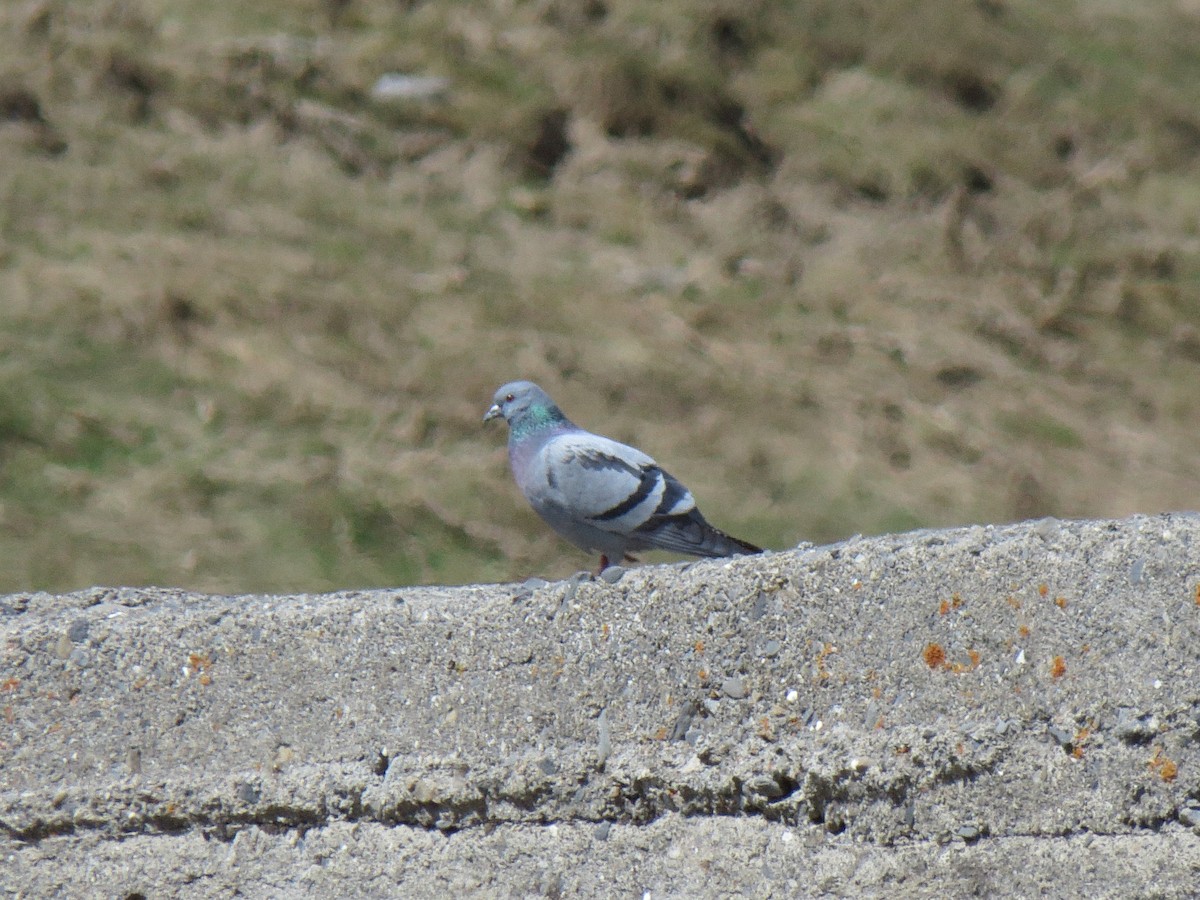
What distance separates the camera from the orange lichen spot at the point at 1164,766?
5.05ft

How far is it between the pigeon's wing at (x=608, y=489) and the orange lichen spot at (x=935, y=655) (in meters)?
1.99

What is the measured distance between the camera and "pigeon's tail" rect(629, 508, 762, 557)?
3689mm

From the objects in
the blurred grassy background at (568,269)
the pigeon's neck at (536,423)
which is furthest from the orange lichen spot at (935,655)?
the blurred grassy background at (568,269)

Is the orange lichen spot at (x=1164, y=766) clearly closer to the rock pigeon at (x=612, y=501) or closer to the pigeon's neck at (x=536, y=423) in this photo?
the rock pigeon at (x=612, y=501)

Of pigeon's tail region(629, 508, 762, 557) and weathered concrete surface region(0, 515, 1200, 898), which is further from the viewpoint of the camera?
pigeon's tail region(629, 508, 762, 557)

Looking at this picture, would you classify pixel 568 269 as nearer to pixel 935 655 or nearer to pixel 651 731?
pixel 651 731

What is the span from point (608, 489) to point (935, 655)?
2.03 m

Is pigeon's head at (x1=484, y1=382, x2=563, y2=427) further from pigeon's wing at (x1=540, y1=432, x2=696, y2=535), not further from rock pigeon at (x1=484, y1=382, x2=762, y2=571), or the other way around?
pigeon's wing at (x1=540, y1=432, x2=696, y2=535)

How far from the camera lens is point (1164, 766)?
1.54 m

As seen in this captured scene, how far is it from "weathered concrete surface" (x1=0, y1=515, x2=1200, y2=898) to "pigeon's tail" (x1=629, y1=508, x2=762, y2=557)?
1.71 meters

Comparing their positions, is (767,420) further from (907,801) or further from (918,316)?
(907,801)

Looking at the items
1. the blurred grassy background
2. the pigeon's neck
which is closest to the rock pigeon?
the pigeon's neck

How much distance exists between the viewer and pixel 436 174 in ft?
20.8

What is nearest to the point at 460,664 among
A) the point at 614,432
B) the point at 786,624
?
the point at 786,624
